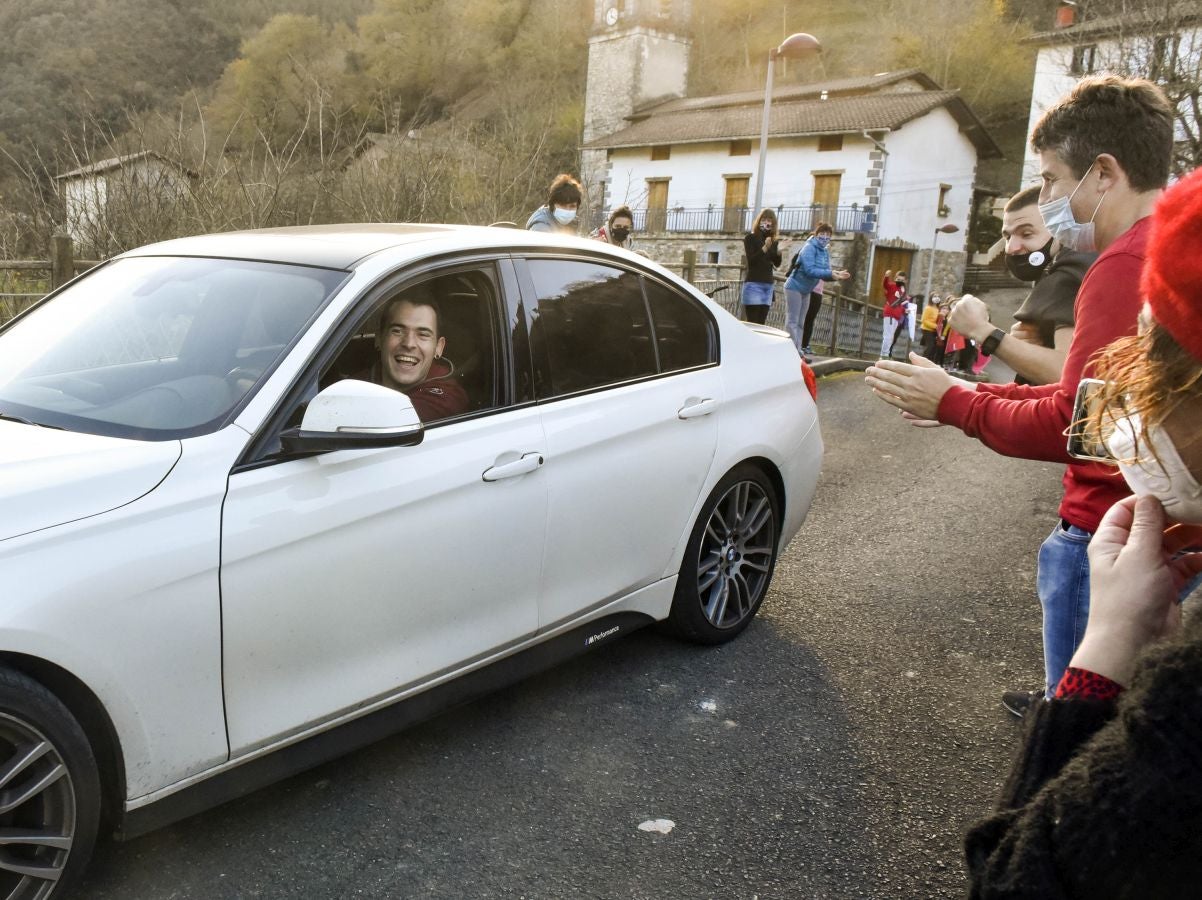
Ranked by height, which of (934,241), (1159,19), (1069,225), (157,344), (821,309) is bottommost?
(821,309)

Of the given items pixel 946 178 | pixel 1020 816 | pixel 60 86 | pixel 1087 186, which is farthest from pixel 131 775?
pixel 946 178

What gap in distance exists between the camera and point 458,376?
3.34 metres

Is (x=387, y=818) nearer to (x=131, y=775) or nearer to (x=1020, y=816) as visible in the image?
(x=131, y=775)

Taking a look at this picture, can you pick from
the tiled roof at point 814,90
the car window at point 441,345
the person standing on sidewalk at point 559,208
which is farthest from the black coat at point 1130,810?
the tiled roof at point 814,90

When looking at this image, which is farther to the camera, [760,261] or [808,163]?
[808,163]

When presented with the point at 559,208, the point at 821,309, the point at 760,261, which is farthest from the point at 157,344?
the point at 821,309

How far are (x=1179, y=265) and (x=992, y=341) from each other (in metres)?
2.09

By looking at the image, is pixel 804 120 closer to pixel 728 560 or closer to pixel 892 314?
pixel 892 314

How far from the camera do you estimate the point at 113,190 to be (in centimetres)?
948

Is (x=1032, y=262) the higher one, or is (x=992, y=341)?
(x=1032, y=262)

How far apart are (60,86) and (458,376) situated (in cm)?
2976

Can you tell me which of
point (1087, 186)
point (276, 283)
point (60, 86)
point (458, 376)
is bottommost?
point (458, 376)

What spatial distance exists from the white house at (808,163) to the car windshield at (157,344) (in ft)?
123

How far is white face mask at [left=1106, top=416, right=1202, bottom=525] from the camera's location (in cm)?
130
